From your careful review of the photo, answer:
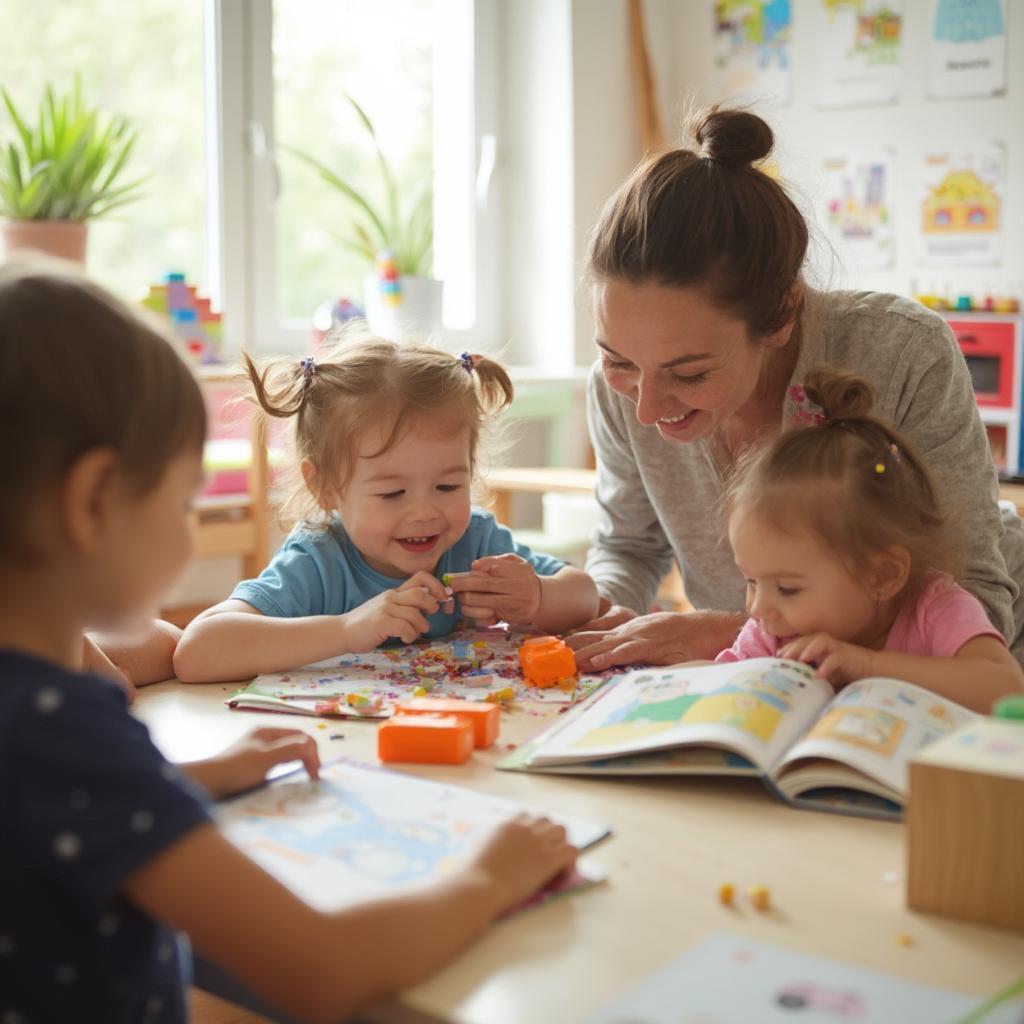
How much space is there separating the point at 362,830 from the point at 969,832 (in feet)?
1.34

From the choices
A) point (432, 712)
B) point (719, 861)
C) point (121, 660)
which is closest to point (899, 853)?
point (719, 861)

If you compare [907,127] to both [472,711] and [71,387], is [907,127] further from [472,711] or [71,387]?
[71,387]

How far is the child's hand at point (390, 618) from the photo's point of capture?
145 centimetres

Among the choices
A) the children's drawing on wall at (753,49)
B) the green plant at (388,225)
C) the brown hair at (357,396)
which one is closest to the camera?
the brown hair at (357,396)

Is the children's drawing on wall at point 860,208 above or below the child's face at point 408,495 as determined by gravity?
above

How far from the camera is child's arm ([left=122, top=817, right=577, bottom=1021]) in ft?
2.37

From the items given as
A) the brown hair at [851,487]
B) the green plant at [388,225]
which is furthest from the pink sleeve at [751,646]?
the green plant at [388,225]

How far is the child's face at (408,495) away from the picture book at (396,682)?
13 cm

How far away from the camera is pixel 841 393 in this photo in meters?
1.34

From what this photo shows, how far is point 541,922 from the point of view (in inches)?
32.7

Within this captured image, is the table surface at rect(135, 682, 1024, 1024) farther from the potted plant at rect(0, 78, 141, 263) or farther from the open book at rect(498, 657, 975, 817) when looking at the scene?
the potted plant at rect(0, 78, 141, 263)

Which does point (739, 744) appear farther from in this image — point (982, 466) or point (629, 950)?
point (982, 466)

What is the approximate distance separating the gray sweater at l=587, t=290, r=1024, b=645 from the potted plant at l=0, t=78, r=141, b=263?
1446mm

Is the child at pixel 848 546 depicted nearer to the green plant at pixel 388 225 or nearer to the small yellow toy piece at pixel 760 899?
the small yellow toy piece at pixel 760 899
